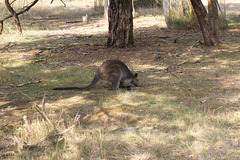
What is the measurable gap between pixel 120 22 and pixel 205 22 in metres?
2.71

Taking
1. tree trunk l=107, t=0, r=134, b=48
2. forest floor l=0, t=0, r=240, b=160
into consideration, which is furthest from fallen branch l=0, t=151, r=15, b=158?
tree trunk l=107, t=0, r=134, b=48

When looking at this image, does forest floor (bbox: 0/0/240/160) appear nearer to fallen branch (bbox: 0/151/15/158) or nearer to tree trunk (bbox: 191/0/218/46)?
fallen branch (bbox: 0/151/15/158)

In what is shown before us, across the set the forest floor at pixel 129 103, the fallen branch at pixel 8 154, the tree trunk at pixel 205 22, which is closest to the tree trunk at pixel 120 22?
the forest floor at pixel 129 103

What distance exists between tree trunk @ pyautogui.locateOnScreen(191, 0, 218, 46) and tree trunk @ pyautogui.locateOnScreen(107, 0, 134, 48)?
6.78 ft

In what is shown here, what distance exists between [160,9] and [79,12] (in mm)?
6541

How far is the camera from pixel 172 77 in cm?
727

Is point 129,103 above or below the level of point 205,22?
below

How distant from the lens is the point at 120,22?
10.0 meters

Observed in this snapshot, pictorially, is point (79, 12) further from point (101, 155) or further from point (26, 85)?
point (101, 155)

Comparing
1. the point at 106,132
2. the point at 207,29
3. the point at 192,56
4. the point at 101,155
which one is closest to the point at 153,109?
the point at 106,132

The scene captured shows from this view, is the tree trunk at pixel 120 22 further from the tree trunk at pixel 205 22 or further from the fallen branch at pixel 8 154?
the fallen branch at pixel 8 154

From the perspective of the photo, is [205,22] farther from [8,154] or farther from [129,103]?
[8,154]

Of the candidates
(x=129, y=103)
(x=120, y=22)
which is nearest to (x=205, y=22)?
(x=120, y=22)

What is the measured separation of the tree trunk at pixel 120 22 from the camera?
997cm
